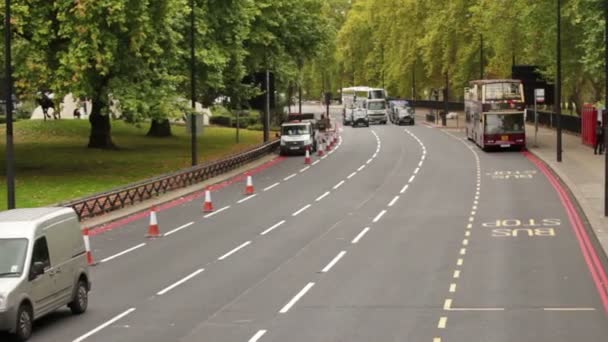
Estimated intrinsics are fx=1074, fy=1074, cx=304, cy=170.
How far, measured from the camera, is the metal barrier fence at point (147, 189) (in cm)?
3456

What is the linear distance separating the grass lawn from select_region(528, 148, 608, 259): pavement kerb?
17.6 meters

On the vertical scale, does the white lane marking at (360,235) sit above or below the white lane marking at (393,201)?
below

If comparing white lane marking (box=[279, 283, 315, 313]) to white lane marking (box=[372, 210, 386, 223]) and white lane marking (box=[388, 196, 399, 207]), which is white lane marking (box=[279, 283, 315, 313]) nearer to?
white lane marking (box=[372, 210, 386, 223])

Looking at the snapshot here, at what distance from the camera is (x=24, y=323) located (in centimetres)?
1761

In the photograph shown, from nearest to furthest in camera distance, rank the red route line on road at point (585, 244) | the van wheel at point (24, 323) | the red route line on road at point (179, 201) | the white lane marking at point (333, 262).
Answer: the van wheel at point (24, 323) < the red route line on road at point (585, 244) < the white lane marking at point (333, 262) < the red route line on road at point (179, 201)

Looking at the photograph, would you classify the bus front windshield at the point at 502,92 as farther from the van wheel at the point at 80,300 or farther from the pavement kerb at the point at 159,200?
the van wheel at the point at 80,300

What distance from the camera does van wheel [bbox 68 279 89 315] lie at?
20109 mm

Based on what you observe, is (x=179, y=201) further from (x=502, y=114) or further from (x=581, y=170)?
(x=502, y=114)

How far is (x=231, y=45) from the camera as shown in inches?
2263

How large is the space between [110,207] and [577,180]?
18.6m

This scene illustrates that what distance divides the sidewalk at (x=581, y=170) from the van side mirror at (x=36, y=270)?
1447 cm

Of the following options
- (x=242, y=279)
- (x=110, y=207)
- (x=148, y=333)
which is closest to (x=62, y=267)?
(x=148, y=333)

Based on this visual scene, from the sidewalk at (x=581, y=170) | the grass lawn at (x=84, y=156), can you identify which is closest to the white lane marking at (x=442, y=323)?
the sidewalk at (x=581, y=170)

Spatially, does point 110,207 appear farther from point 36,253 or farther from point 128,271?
point 36,253
